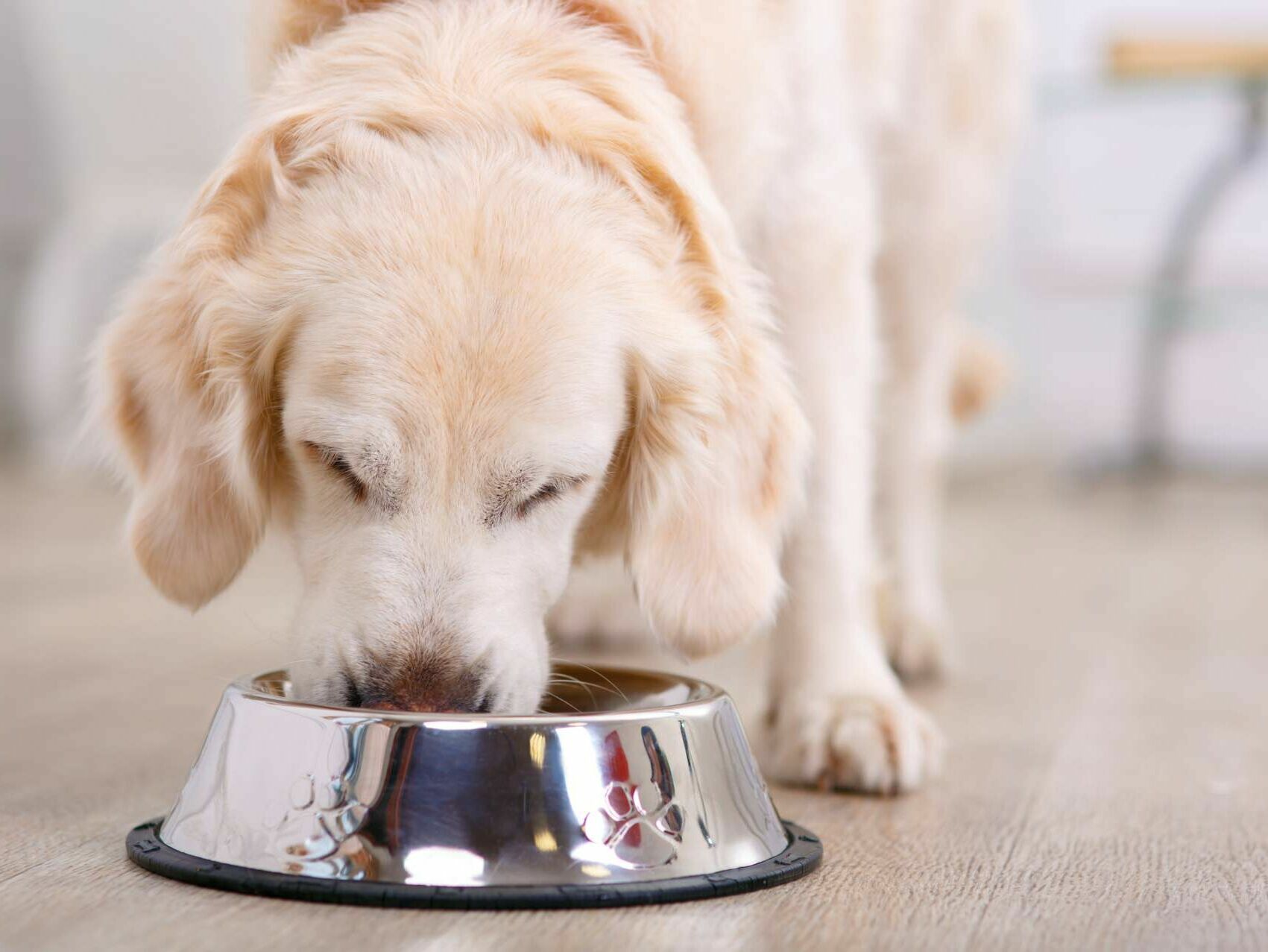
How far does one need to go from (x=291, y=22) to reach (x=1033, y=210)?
5.89 meters

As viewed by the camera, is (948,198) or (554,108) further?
(948,198)

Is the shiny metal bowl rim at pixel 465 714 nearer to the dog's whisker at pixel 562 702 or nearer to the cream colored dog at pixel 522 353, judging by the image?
the cream colored dog at pixel 522 353

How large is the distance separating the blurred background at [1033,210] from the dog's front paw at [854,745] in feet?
13.8

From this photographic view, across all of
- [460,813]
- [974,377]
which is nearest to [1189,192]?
[974,377]

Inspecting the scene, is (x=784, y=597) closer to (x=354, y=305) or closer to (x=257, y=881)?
(x=354, y=305)

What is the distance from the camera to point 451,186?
52.9 inches

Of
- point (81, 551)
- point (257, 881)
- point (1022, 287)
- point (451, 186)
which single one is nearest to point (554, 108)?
point (451, 186)

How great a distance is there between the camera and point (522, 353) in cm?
129

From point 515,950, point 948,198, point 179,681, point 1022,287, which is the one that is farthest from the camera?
point 1022,287

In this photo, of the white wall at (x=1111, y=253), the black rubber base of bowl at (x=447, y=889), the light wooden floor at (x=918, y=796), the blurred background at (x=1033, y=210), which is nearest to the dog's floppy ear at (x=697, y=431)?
the light wooden floor at (x=918, y=796)

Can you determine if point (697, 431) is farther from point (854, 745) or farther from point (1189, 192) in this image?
point (1189, 192)

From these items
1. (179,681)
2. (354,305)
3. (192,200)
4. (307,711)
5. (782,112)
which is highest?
(782,112)

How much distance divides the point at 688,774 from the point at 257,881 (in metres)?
0.33

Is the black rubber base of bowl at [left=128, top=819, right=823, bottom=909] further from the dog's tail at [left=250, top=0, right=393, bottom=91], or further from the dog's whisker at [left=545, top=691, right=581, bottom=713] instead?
the dog's tail at [left=250, top=0, right=393, bottom=91]
